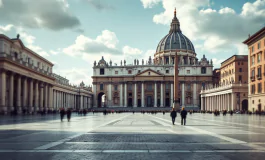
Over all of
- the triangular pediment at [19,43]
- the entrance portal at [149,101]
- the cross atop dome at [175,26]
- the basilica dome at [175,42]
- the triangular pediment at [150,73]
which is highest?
the cross atop dome at [175,26]

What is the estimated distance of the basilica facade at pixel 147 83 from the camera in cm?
12669

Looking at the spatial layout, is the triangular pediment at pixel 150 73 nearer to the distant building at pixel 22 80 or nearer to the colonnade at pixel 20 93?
the distant building at pixel 22 80

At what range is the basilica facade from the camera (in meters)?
127

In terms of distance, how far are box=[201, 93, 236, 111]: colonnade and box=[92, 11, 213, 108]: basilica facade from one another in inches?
750

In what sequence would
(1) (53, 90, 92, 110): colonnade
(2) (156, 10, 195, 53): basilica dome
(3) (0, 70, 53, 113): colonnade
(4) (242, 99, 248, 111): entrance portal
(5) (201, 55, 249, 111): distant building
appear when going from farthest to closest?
(2) (156, 10, 195, 53): basilica dome, (1) (53, 90, 92, 110): colonnade, (4) (242, 99, 248, 111): entrance portal, (5) (201, 55, 249, 111): distant building, (3) (0, 70, 53, 113): colonnade

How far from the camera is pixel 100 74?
132 meters

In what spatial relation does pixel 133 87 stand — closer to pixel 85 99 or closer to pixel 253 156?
pixel 85 99

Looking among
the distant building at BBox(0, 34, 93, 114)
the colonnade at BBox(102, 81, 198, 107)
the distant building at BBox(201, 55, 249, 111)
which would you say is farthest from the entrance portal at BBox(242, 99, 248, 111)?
the colonnade at BBox(102, 81, 198, 107)

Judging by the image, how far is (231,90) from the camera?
75.8 meters

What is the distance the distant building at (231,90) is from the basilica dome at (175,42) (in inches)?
1804

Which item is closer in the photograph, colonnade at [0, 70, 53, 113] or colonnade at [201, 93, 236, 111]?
colonnade at [0, 70, 53, 113]

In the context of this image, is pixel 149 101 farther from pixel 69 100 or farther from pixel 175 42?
pixel 69 100

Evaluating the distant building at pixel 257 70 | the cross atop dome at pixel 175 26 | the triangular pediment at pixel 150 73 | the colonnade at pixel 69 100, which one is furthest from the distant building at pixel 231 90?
the cross atop dome at pixel 175 26

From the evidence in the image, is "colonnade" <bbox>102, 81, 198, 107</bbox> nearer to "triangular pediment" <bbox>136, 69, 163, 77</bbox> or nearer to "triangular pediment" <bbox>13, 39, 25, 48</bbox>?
"triangular pediment" <bbox>136, 69, 163, 77</bbox>
